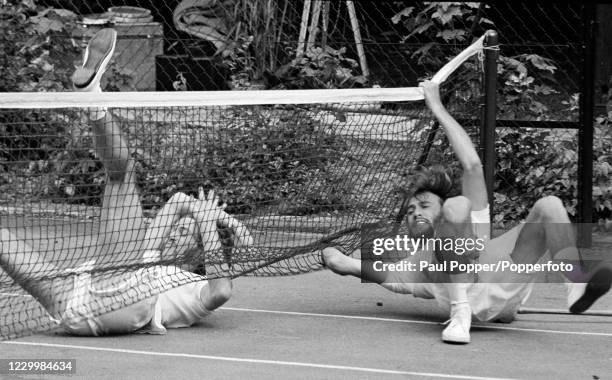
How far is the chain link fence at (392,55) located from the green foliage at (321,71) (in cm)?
1

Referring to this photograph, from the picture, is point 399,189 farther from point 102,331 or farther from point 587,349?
point 102,331

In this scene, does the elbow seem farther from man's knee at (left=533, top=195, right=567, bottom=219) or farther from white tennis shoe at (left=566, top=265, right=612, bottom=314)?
white tennis shoe at (left=566, top=265, right=612, bottom=314)

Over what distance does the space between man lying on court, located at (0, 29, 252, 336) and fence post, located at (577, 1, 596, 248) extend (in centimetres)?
318

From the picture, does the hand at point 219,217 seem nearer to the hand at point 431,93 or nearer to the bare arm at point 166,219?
the bare arm at point 166,219

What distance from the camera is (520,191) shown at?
9.26 m

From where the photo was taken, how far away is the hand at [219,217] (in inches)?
237

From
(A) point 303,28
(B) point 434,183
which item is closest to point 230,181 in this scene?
(B) point 434,183

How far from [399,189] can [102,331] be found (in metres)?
1.88

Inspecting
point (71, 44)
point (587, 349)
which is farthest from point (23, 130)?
point (587, 349)

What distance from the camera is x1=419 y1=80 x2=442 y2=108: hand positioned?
6.24 m

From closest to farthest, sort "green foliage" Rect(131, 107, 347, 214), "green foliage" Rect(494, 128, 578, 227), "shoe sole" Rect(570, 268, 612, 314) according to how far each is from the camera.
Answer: "shoe sole" Rect(570, 268, 612, 314), "green foliage" Rect(131, 107, 347, 214), "green foliage" Rect(494, 128, 578, 227)

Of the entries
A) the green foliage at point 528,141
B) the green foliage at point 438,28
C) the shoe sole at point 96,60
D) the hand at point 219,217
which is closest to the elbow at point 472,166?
the hand at point 219,217

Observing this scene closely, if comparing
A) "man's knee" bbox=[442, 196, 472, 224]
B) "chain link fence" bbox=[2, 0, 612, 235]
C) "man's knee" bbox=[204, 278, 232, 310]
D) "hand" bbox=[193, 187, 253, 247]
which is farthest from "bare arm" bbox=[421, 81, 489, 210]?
"chain link fence" bbox=[2, 0, 612, 235]

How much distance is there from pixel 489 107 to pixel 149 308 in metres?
2.29
